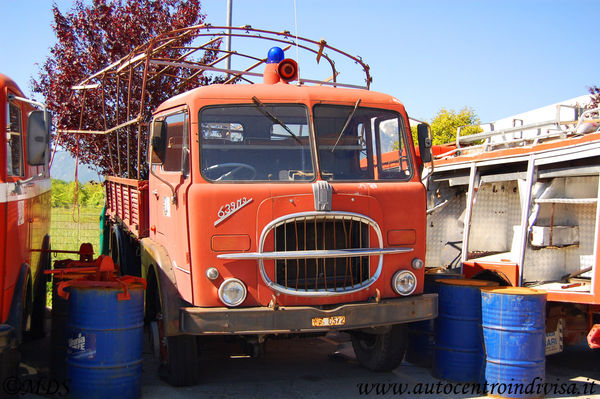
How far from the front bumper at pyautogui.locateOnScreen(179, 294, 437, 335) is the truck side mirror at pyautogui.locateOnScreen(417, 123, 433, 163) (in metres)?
1.50

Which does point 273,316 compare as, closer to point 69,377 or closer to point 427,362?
point 69,377

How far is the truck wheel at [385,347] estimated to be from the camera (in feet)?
21.1

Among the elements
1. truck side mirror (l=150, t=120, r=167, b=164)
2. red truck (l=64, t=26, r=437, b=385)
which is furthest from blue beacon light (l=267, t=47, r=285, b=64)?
truck side mirror (l=150, t=120, r=167, b=164)

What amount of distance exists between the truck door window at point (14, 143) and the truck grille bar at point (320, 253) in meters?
1.80

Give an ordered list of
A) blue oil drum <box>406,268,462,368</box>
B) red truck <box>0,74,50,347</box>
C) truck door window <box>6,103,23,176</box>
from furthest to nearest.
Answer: blue oil drum <box>406,268,462,368</box> < truck door window <box>6,103,23,176</box> < red truck <box>0,74,50,347</box>

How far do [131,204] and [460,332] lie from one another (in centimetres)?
421

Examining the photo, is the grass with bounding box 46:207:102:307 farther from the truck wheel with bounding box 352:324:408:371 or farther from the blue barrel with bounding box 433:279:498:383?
the blue barrel with bounding box 433:279:498:383

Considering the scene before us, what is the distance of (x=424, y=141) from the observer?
6.30 meters

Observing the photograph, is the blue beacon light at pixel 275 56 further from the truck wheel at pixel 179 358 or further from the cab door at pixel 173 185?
the truck wheel at pixel 179 358

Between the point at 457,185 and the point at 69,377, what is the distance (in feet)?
16.3

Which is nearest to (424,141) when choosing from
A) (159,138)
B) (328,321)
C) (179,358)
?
(328,321)

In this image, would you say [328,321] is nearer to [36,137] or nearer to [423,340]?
[423,340]

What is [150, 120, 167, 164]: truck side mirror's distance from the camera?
581cm

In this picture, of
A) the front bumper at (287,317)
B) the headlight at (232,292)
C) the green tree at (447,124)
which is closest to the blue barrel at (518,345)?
the front bumper at (287,317)
